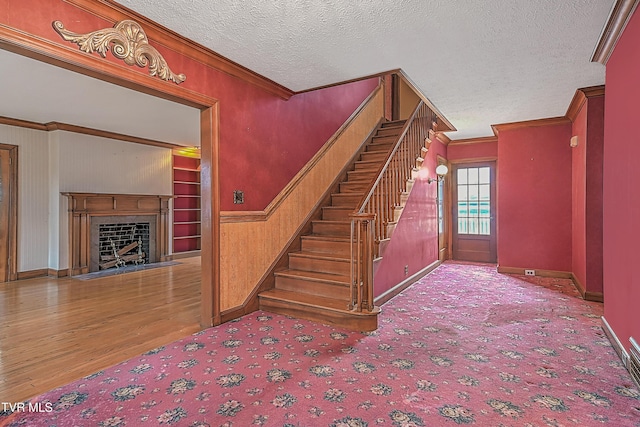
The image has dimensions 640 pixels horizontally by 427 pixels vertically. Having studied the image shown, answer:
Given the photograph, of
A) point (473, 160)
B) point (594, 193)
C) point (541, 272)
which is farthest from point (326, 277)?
point (473, 160)

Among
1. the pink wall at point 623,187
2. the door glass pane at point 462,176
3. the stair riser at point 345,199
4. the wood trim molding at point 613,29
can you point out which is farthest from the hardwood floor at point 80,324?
the door glass pane at point 462,176

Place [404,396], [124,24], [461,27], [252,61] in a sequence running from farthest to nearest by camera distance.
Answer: [252,61] < [461,27] < [124,24] < [404,396]

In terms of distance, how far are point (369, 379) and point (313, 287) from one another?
1.57 m

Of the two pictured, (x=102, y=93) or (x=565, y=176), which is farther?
(x=565, y=176)

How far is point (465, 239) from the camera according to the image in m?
7.20

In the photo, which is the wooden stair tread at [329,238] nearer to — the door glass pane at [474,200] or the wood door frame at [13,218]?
the door glass pane at [474,200]

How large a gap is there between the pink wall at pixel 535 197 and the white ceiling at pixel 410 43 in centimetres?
112

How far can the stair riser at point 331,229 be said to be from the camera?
445 cm

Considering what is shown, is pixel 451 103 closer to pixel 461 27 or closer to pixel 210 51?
pixel 461 27

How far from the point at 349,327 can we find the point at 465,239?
16.2ft

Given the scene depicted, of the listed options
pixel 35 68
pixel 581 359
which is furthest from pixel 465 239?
pixel 35 68

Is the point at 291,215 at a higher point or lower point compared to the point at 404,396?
higher

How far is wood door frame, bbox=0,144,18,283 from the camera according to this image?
17.7 feet

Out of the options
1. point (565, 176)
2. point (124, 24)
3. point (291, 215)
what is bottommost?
point (291, 215)
